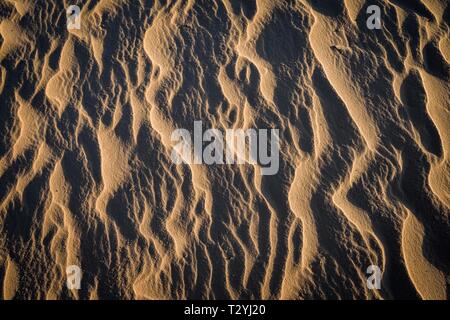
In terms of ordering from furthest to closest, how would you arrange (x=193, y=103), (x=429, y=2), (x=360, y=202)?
(x=429, y=2) → (x=193, y=103) → (x=360, y=202)

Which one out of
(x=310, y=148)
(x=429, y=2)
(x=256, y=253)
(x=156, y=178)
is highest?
(x=429, y=2)

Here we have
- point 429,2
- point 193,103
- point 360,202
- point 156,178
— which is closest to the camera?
point 360,202

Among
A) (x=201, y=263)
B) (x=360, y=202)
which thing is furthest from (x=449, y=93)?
A: (x=201, y=263)
